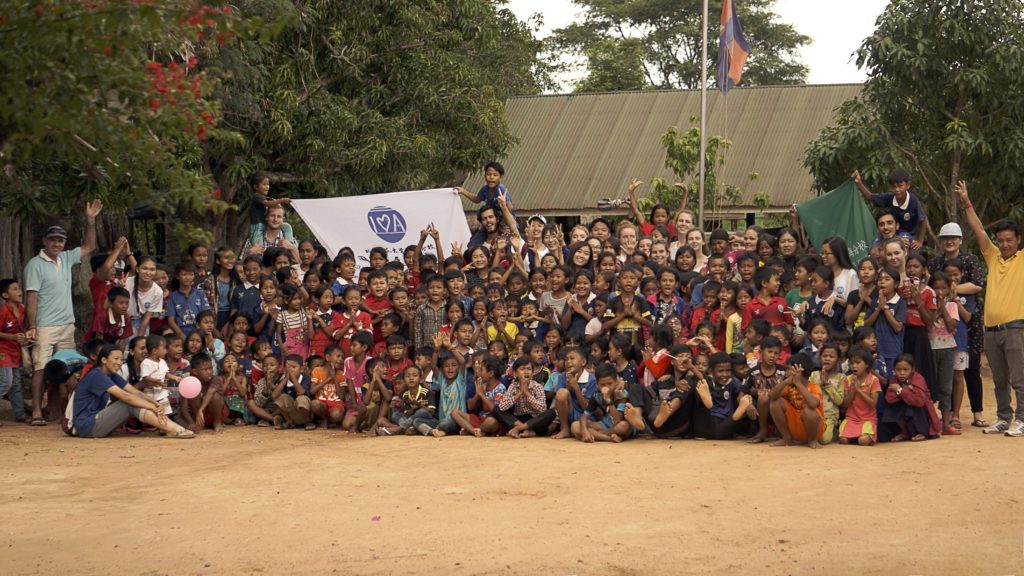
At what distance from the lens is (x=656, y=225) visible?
40.2ft

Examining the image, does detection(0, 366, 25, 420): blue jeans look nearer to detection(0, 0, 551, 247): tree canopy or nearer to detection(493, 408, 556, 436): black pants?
detection(0, 0, 551, 247): tree canopy

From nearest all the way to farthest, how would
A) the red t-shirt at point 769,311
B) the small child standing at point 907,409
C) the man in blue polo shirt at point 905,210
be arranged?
the small child standing at point 907,409 < the red t-shirt at point 769,311 < the man in blue polo shirt at point 905,210

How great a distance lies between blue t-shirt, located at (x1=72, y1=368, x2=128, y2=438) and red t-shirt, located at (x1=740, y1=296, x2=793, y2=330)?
17.6 ft

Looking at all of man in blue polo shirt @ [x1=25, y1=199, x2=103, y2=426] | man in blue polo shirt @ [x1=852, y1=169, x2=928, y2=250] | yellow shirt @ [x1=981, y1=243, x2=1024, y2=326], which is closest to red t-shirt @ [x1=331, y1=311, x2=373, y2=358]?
→ man in blue polo shirt @ [x1=25, y1=199, x2=103, y2=426]

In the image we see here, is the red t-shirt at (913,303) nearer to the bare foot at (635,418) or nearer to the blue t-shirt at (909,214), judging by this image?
the blue t-shirt at (909,214)

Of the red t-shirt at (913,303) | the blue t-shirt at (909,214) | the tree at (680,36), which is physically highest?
the tree at (680,36)

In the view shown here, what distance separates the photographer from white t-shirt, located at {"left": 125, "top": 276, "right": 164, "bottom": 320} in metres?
10.9

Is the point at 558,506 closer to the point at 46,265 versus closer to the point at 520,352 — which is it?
the point at 520,352

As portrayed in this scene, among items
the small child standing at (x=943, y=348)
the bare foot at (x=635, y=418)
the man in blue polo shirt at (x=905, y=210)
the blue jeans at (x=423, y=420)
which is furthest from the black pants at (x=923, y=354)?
the blue jeans at (x=423, y=420)

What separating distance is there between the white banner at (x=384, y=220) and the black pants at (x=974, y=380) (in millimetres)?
5517

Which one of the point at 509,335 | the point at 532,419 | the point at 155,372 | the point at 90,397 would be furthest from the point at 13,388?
the point at 532,419

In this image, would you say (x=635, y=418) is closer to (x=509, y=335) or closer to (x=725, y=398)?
(x=725, y=398)

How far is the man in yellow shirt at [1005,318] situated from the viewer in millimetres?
8844

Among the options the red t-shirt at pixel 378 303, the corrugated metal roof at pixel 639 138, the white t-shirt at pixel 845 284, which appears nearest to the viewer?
the white t-shirt at pixel 845 284
